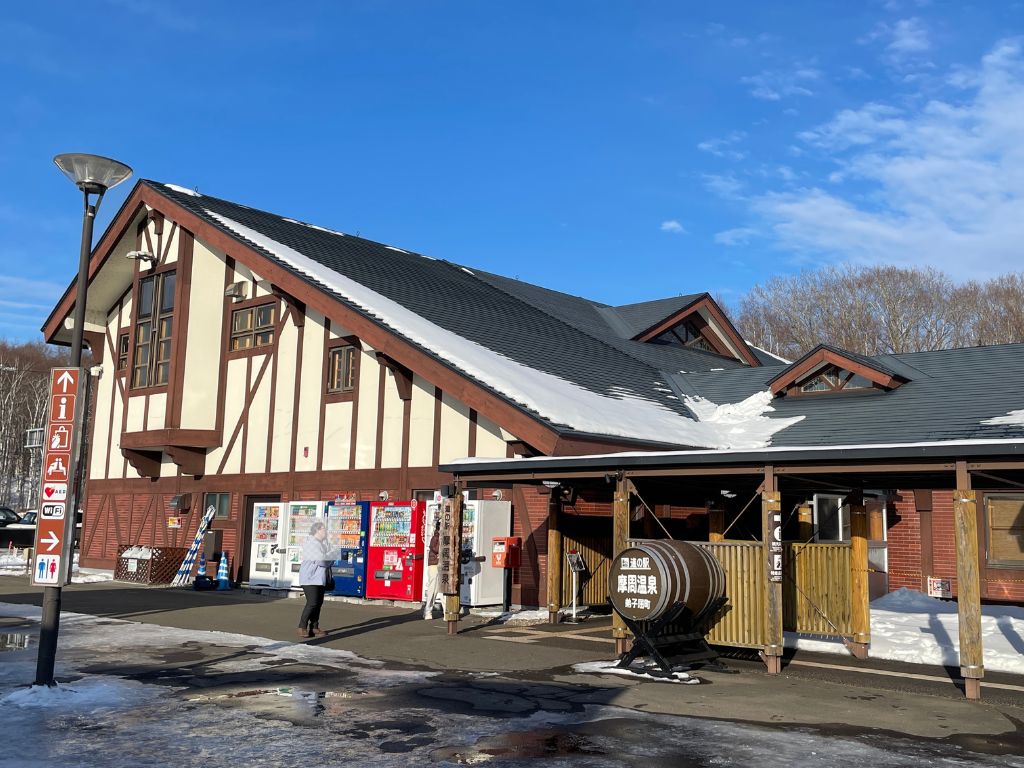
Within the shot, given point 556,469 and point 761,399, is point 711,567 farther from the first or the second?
point 761,399

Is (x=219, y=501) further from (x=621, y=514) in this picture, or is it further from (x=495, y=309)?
(x=621, y=514)

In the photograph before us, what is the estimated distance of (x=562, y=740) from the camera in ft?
25.8

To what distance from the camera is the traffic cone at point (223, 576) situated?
23078mm

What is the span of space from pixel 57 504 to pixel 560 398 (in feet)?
33.8

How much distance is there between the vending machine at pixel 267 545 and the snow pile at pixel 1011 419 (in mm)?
14367

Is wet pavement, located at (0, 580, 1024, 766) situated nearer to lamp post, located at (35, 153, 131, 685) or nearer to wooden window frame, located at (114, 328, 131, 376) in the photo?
lamp post, located at (35, 153, 131, 685)

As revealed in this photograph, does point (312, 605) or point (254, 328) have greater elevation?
point (254, 328)

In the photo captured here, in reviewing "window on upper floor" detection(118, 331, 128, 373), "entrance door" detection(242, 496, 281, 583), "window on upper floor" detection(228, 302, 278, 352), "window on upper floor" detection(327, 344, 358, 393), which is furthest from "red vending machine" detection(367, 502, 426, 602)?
"window on upper floor" detection(118, 331, 128, 373)

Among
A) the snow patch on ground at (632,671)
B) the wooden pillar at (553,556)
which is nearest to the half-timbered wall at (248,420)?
the wooden pillar at (553,556)

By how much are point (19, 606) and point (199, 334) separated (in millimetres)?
9223

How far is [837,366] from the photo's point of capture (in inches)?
860

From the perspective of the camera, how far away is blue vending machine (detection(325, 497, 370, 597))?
19.4m

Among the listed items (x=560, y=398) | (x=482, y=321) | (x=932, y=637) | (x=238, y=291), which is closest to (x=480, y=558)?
(x=560, y=398)

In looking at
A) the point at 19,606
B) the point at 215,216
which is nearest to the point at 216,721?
the point at 19,606
